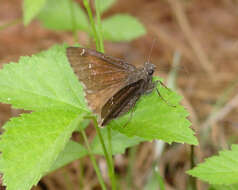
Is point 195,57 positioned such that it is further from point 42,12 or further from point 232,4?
point 42,12

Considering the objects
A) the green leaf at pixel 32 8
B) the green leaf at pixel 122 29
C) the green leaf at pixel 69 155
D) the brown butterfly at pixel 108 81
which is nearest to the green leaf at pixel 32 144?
the brown butterfly at pixel 108 81

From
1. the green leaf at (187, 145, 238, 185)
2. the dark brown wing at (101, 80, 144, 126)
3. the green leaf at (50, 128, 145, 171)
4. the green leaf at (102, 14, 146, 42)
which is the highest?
the green leaf at (102, 14, 146, 42)

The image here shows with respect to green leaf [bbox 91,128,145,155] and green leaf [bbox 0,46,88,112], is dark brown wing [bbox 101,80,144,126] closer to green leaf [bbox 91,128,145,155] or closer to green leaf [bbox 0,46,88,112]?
green leaf [bbox 0,46,88,112]

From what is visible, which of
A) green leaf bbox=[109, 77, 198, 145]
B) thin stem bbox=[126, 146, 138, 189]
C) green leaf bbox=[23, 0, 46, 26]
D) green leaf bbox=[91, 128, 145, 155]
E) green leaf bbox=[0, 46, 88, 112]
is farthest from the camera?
thin stem bbox=[126, 146, 138, 189]

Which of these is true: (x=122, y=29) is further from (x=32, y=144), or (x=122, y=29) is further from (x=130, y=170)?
(x=32, y=144)

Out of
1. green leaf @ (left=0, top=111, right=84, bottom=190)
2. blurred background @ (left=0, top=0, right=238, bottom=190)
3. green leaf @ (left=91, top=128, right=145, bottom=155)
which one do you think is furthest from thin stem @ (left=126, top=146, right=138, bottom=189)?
green leaf @ (left=0, top=111, right=84, bottom=190)

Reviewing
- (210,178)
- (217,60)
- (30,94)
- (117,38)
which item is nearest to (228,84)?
(217,60)

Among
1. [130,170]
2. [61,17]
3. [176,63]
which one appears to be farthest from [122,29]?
[130,170]

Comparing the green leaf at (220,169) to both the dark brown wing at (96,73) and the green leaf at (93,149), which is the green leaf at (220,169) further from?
the dark brown wing at (96,73)
